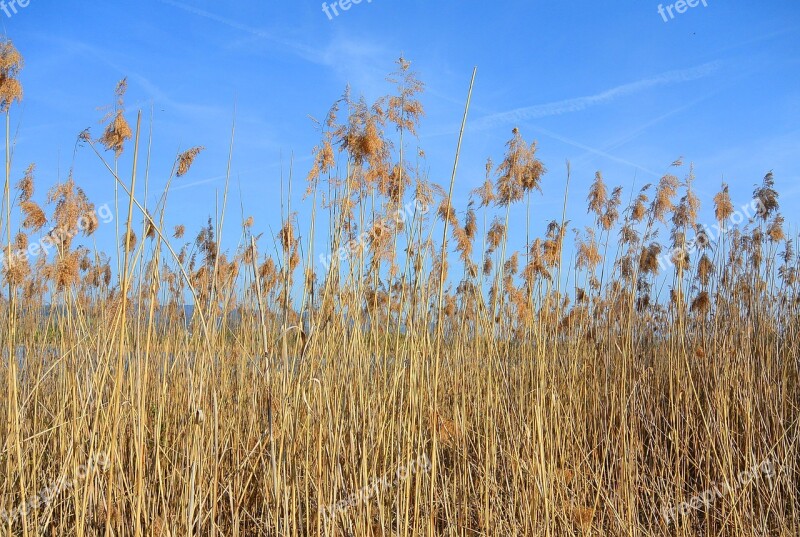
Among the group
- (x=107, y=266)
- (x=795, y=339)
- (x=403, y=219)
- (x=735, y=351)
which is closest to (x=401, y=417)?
(x=403, y=219)

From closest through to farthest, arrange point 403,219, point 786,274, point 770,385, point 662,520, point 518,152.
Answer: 1. point 403,219
2. point 518,152
3. point 662,520
4. point 770,385
5. point 786,274

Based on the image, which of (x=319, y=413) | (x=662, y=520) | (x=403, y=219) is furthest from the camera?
(x=662, y=520)

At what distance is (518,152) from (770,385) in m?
2.09

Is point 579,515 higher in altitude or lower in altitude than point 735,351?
lower

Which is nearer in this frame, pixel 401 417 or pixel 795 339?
pixel 401 417

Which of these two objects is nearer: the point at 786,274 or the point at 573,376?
the point at 573,376

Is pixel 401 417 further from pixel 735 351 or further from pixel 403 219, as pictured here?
pixel 735 351

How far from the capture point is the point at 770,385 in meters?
3.62

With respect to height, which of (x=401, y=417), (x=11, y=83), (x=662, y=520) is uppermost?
(x=11, y=83)

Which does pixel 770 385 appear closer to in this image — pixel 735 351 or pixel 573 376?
pixel 735 351

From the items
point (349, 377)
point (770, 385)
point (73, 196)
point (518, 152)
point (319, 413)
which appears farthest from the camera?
point (770, 385)

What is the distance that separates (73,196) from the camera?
2562 mm

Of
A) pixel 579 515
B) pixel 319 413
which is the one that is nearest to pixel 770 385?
pixel 579 515

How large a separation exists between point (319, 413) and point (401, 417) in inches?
13.8
